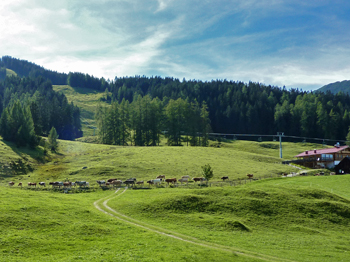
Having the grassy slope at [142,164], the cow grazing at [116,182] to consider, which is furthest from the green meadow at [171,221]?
the cow grazing at [116,182]

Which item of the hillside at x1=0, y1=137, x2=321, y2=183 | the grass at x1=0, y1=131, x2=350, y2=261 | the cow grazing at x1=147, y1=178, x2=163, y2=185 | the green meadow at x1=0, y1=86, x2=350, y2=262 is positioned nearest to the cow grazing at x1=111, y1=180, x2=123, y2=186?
the green meadow at x1=0, y1=86, x2=350, y2=262

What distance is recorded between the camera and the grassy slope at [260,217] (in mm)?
29277

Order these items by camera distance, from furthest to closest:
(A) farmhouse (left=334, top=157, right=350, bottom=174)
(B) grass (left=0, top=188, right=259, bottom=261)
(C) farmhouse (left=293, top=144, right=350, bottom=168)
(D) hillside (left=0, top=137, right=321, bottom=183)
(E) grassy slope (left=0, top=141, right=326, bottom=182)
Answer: (C) farmhouse (left=293, top=144, right=350, bottom=168), (A) farmhouse (left=334, top=157, right=350, bottom=174), (E) grassy slope (left=0, top=141, right=326, bottom=182), (D) hillside (left=0, top=137, right=321, bottom=183), (B) grass (left=0, top=188, right=259, bottom=261)

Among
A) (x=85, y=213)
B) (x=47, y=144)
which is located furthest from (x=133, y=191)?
(x=47, y=144)

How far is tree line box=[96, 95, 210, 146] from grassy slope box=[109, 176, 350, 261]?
70.3 meters

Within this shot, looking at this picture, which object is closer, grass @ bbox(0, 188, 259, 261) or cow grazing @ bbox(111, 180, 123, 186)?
grass @ bbox(0, 188, 259, 261)

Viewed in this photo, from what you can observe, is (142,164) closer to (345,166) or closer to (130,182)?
(130,182)

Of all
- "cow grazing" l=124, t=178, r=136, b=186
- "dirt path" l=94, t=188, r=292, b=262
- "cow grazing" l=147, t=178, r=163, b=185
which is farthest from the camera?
"cow grazing" l=147, t=178, r=163, b=185

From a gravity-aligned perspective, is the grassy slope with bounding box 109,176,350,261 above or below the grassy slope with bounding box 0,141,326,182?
below

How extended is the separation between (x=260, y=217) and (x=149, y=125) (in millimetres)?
88211

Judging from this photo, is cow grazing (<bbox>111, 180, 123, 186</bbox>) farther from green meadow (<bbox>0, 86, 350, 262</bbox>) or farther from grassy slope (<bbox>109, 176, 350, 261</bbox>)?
grassy slope (<bbox>109, 176, 350, 261</bbox>)

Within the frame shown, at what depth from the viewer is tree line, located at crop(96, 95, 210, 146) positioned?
121750 millimetres

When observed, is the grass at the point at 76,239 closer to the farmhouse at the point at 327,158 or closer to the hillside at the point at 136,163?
the hillside at the point at 136,163

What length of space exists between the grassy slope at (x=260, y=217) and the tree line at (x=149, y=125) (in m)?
70.3
